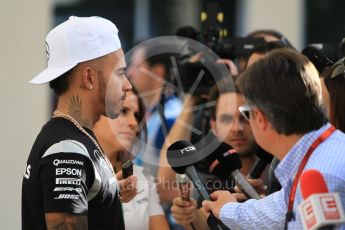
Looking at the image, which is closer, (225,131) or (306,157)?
(306,157)

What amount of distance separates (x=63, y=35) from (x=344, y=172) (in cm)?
124

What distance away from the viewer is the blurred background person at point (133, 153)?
15.3 feet

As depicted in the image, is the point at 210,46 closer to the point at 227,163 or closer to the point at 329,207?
the point at 227,163

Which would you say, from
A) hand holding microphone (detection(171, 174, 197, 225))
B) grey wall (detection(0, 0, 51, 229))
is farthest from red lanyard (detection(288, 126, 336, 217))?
grey wall (detection(0, 0, 51, 229))

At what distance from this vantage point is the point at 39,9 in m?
6.71

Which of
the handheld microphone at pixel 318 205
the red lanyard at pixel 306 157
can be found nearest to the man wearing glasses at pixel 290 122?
the red lanyard at pixel 306 157

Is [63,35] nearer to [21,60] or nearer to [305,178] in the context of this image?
[305,178]

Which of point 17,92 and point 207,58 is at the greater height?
point 207,58

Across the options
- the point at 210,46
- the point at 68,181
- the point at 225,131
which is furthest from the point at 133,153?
the point at 68,181

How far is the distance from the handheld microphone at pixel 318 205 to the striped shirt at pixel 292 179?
0.32 feet

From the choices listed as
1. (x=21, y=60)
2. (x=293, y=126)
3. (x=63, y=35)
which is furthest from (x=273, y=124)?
(x=21, y=60)

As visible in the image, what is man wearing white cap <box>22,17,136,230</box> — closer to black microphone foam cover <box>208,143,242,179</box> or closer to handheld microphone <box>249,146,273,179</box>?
black microphone foam cover <box>208,143,242,179</box>

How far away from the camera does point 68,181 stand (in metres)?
3.00

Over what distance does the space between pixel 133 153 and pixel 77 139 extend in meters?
1.67
